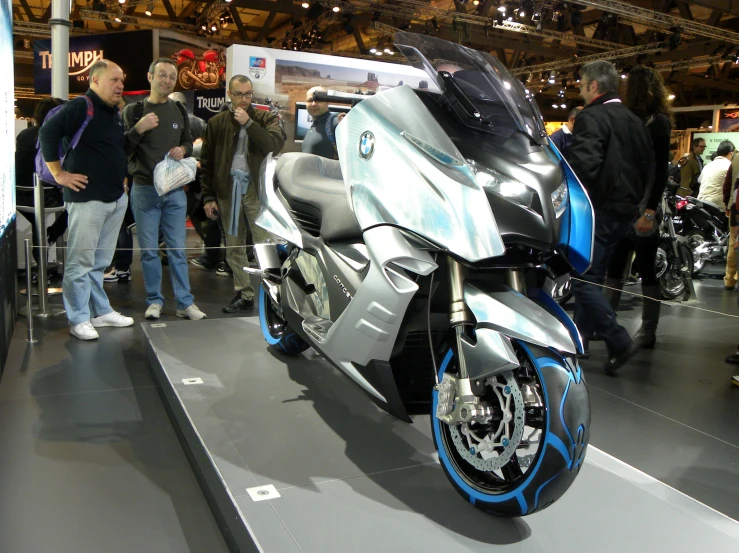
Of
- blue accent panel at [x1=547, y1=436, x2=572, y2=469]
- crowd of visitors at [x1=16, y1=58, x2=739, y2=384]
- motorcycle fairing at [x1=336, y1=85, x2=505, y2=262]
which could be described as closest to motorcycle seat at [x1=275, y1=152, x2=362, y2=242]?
motorcycle fairing at [x1=336, y1=85, x2=505, y2=262]

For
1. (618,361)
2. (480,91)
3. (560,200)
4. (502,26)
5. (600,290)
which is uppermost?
(502,26)

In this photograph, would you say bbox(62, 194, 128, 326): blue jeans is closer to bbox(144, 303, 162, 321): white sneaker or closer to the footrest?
bbox(144, 303, 162, 321): white sneaker

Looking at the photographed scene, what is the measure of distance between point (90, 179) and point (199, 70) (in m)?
7.84

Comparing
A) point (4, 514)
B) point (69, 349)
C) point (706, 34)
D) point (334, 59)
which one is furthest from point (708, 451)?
point (706, 34)

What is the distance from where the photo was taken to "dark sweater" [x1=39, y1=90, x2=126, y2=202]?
3805mm

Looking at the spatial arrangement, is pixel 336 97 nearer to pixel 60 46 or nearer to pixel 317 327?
pixel 317 327

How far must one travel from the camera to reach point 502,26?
11.7m

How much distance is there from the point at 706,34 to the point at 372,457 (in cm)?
1175

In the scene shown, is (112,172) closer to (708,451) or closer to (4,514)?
(4,514)

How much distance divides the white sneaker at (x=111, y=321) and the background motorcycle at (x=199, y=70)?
7.53 metres

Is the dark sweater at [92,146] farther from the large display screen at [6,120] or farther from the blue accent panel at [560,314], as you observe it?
the blue accent panel at [560,314]

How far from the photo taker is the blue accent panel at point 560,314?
6.38 ft

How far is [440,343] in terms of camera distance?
83.1 inches

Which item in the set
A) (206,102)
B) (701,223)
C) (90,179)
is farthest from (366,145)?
(206,102)
